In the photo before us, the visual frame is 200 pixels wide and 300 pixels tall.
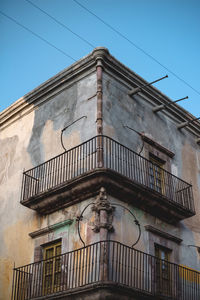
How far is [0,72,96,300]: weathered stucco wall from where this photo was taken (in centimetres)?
1435

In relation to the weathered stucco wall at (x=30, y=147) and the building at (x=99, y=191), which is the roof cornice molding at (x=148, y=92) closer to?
the building at (x=99, y=191)

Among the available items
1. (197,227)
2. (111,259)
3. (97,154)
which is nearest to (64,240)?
(111,259)

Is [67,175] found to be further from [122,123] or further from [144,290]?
[144,290]

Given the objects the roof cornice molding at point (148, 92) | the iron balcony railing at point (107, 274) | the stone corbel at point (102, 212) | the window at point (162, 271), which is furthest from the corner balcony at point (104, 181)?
the roof cornice molding at point (148, 92)

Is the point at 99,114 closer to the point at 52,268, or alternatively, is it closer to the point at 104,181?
the point at 104,181

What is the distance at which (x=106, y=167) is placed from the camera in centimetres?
1252

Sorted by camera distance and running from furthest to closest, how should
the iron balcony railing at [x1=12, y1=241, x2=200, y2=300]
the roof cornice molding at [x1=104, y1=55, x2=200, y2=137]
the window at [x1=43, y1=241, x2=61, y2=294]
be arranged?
the roof cornice molding at [x1=104, y1=55, x2=200, y2=137], the window at [x1=43, y1=241, x2=61, y2=294], the iron balcony railing at [x1=12, y1=241, x2=200, y2=300]

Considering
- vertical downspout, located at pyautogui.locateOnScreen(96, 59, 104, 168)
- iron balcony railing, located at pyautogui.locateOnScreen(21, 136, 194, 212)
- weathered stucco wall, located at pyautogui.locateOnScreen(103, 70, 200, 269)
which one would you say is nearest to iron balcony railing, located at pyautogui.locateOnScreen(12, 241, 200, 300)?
weathered stucco wall, located at pyautogui.locateOnScreen(103, 70, 200, 269)

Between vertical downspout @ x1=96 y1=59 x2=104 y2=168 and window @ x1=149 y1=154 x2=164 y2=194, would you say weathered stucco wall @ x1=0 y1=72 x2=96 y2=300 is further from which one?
window @ x1=149 y1=154 x2=164 y2=194

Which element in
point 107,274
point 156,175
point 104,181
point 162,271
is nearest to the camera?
point 107,274

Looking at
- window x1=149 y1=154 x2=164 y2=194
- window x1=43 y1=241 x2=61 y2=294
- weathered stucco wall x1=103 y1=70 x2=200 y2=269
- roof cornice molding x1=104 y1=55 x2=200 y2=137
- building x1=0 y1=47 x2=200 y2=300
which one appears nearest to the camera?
building x1=0 y1=47 x2=200 y2=300

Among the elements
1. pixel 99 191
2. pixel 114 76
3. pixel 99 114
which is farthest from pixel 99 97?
pixel 99 191

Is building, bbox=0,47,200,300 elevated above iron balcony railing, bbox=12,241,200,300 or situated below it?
above

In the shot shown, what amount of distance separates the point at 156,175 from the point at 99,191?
338 centimetres
